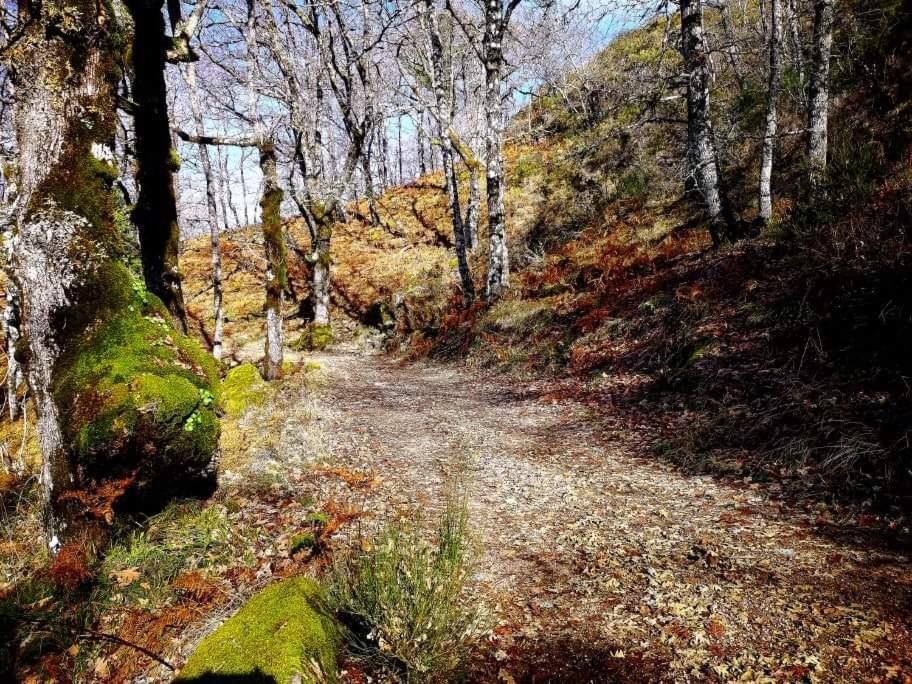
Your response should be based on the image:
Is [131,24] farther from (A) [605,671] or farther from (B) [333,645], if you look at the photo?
(A) [605,671]

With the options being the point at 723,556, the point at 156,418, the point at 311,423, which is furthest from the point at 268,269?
the point at 723,556

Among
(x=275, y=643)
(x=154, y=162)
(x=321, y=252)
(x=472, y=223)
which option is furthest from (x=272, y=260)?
(x=472, y=223)

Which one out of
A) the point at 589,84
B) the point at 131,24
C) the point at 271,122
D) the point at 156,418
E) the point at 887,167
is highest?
the point at 589,84

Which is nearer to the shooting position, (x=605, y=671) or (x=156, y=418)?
(x=605, y=671)

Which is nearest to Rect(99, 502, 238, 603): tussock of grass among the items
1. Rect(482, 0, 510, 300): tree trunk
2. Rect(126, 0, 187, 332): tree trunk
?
Rect(126, 0, 187, 332): tree trunk

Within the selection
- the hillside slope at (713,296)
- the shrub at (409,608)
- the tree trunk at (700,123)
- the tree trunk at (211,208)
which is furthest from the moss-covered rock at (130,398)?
the tree trunk at (211,208)

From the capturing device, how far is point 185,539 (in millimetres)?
3959

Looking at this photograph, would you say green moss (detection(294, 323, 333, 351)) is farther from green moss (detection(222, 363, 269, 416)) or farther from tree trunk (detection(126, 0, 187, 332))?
tree trunk (detection(126, 0, 187, 332))

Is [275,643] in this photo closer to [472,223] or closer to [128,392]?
[128,392]

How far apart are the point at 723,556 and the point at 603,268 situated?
900cm

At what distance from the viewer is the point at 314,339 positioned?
613 inches

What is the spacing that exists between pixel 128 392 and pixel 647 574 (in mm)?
4172

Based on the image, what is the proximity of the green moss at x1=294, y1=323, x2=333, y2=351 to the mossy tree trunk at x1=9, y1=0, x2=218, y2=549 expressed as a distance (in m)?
11.2

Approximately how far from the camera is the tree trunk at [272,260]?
380 inches
